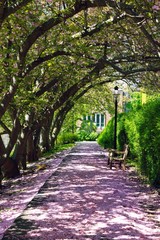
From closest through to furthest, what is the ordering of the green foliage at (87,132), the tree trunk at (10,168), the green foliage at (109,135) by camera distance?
the tree trunk at (10,168), the green foliage at (109,135), the green foliage at (87,132)

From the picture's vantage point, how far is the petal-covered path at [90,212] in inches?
289

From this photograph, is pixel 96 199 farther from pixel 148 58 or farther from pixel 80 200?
pixel 148 58

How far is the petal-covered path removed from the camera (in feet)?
24.1

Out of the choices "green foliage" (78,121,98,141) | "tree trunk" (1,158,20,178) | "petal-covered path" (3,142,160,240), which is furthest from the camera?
"green foliage" (78,121,98,141)

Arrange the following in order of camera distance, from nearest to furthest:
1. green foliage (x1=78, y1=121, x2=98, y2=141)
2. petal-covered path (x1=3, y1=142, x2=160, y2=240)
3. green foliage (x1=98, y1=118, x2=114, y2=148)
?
1. petal-covered path (x1=3, y1=142, x2=160, y2=240)
2. green foliage (x1=98, y1=118, x2=114, y2=148)
3. green foliage (x1=78, y1=121, x2=98, y2=141)

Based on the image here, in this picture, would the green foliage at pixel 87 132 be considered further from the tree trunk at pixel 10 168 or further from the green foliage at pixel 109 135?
the tree trunk at pixel 10 168

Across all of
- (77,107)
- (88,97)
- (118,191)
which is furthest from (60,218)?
(77,107)

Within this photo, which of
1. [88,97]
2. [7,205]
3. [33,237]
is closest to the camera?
[33,237]

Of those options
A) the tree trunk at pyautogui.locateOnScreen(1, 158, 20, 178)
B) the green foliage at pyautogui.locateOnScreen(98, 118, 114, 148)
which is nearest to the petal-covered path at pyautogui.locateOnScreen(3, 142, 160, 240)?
the tree trunk at pyautogui.locateOnScreen(1, 158, 20, 178)

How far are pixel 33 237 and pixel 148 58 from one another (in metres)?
7.35

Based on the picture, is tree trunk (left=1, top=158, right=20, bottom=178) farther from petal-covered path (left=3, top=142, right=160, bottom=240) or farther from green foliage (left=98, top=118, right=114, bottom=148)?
green foliage (left=98, top=118, right=114, bottom=148)

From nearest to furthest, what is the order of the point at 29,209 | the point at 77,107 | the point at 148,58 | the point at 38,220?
1. the point at 38,220
2. the point at 29,209
3. the point at 148,58
4. the point at 77,107

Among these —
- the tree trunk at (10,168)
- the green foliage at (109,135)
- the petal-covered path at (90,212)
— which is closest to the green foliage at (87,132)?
the green foliage at (109,135)

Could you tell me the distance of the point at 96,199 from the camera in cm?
1066
